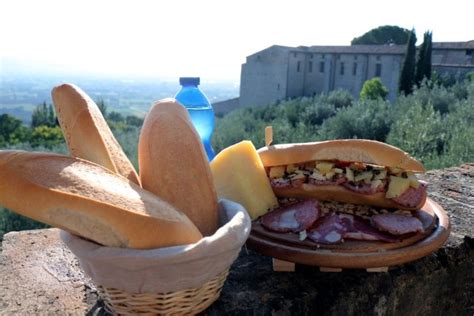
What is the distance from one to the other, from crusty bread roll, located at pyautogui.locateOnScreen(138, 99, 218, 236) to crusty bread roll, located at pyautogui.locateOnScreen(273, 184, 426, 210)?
397 mm

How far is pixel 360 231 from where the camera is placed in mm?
1230

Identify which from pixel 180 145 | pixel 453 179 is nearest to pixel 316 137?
pixel 453 179

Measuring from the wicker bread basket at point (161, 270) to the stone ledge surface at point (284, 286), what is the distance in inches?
6.1

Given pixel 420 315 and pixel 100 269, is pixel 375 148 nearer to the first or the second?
pixel 420 315

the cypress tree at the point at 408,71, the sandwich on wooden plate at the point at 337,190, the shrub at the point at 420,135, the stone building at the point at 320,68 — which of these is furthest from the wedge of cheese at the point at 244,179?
the stone building at the point at 320,68

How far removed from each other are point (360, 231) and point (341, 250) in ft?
0.33

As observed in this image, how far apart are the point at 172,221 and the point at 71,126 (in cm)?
35

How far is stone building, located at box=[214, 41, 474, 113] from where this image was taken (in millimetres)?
21281

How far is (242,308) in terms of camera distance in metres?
1.05

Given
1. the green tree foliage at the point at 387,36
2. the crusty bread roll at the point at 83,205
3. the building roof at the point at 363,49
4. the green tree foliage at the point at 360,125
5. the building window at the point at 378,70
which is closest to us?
the crusty bread roll at the point at 83,205

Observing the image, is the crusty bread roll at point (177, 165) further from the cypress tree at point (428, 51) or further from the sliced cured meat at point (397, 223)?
the cypress tree at point (428, 51)

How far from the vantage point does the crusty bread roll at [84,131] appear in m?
0.99

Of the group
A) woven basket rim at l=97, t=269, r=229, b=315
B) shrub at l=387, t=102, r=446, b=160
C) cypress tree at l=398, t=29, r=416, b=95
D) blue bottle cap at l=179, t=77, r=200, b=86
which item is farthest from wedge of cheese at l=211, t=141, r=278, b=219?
cypress tree at l=398, t=29, r=416, b=95

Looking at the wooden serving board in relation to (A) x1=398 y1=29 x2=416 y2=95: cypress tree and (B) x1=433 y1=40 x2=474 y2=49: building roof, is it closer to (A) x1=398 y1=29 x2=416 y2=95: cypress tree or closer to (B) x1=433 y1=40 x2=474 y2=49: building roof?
(A) x1=398 y1=29 x2=416 y2=95: cypress tree
